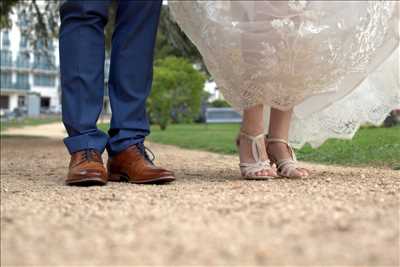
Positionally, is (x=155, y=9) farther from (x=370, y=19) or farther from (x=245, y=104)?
(x=370, y=19)

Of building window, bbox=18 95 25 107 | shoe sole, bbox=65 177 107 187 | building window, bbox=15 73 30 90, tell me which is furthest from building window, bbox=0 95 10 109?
shoe sole, bbox=65 177 107 187

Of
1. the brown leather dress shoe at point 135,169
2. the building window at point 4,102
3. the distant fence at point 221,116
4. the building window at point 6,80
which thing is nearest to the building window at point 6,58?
the building window at point 6,80

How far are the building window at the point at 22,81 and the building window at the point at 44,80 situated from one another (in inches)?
42.3

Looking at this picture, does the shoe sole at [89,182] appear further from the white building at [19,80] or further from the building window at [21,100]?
the building window at [21,100]

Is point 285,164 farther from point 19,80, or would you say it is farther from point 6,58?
point 19,80

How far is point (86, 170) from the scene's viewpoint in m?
2.25

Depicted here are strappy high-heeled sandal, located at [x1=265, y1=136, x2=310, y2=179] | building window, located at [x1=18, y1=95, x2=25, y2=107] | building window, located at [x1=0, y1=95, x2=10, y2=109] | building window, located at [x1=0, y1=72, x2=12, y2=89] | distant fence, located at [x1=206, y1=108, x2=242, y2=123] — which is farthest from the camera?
building window, located at [x1=18, y1=95, x2=25, y2=107]

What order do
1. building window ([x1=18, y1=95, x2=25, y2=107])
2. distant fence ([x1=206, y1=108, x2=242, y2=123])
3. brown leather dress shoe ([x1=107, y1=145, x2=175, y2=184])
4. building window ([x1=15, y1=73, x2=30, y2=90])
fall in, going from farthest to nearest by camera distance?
1. building window ([x1=18, y1=95, x2=25, y2=107])
2. building window ([x1=15, y1=73, x2=30, y2=90])
3. distant fence ([x1=206, y1=108, x2=242, y2=123])
4. brown leather dress shoe ([x1=107, y1=145, x2=175, y2=184])

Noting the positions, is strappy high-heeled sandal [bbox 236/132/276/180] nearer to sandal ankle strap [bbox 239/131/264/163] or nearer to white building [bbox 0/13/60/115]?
sandal ankle strap [bbox 239/131/264/163]

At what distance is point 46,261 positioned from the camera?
113 centimetres

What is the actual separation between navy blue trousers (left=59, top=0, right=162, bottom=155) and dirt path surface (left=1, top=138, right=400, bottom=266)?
415mm

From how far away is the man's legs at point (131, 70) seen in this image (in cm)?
249

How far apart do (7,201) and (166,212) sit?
2.04ft

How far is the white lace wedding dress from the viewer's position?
8.29ft
